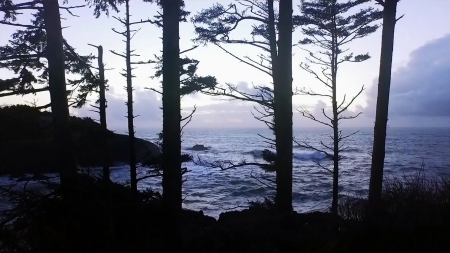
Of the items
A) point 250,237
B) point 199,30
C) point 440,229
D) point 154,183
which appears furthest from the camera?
point 154,183

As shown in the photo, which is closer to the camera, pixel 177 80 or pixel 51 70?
pixel 177 80

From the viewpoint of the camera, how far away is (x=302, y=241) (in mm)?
5363

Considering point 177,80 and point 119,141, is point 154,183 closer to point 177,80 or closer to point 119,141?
point 119,141

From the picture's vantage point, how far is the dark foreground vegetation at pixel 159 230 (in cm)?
489

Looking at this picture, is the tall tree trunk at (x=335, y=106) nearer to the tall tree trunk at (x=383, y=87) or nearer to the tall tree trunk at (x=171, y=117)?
the tall tree trunk at (x=383, y=87)

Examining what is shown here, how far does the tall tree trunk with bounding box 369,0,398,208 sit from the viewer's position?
32.6 ft

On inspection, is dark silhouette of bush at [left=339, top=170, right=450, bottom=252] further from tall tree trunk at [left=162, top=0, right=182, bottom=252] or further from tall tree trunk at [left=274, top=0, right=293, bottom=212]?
tall tree trunk at [left=274, top=0, right=293, bottom=212]

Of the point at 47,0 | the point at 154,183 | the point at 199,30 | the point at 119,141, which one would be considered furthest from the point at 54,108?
the point at 119,141

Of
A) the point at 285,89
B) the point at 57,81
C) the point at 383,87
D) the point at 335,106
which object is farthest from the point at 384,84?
the point at 57,81

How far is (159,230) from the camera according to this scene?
6.29 metres

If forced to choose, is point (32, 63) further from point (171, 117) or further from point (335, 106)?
point (335, 106)

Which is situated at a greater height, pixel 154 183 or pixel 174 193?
pixel 174 193

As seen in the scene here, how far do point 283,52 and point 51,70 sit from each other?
17.2 feet

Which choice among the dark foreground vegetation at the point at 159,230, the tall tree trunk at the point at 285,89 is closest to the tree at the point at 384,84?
the tall tree trunk at the point at 285,89
